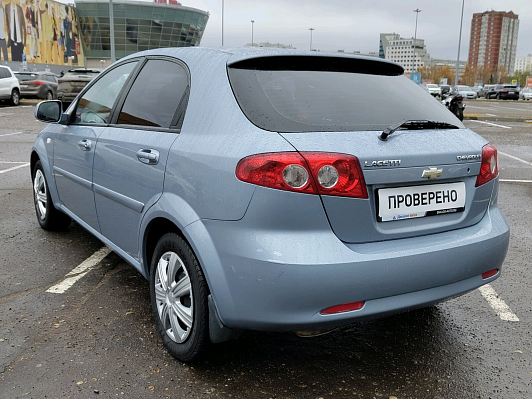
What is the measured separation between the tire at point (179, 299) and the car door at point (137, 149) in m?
0.27

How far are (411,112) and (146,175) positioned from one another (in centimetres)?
142

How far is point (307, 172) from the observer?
87.0 inches

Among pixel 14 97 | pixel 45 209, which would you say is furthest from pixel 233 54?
pixel 14 97

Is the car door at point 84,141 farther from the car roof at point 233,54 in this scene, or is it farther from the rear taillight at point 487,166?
the rear taillight at point 487,166

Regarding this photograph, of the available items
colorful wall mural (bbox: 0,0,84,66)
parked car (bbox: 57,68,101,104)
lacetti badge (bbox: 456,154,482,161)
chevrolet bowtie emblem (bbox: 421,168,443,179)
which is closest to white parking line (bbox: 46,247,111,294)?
chevrolet bowtie emblem (bbox: 421,168,443,179)

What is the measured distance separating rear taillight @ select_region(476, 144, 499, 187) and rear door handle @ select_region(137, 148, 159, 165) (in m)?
1.62

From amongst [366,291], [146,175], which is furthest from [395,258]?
[146,175]

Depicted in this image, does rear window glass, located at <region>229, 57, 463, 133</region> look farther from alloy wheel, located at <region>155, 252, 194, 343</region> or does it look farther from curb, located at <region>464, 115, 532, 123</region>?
curb, located at <region>464, 115, 532, 123</region>

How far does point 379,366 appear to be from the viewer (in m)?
2.77

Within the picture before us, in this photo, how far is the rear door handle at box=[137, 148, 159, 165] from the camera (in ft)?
9.23

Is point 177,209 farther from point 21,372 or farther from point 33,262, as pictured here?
point 33,262

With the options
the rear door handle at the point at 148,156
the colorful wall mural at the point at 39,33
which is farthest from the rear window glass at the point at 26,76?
the rear door handle at the point at 148,156

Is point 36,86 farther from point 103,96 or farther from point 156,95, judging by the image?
point 156,95

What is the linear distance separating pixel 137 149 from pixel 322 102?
1068 millimetres
